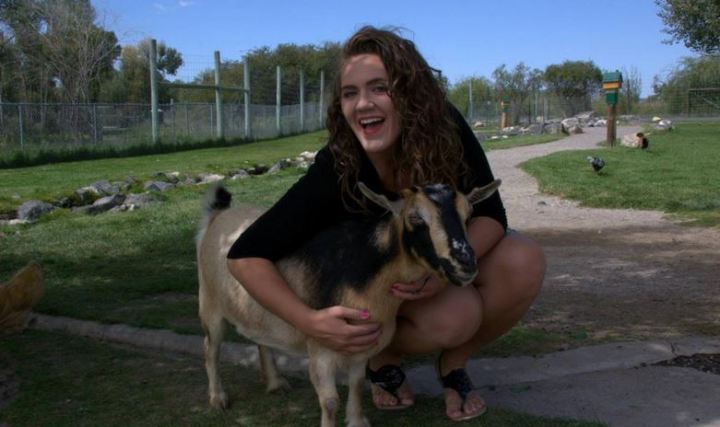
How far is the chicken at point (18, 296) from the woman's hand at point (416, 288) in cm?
169

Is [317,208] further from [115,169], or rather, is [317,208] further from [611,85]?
[611,85]

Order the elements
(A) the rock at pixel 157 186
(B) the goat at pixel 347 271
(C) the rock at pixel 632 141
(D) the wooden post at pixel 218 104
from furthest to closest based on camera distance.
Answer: (D) the wooden post at pixel 218 104, (C) the rock at pixel 632 141, (A) the rock at pixel 157 186, (B) the goat at pixel 347 271

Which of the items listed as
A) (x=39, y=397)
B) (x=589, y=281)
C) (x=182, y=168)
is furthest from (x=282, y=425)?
(x=182, y=168)

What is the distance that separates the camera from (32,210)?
32.5 ft

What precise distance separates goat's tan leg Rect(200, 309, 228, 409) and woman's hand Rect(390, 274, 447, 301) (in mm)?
1055

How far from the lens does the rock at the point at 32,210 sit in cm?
980

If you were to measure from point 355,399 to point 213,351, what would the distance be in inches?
29.9

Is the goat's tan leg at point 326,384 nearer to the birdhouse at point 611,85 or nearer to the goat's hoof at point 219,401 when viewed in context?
the goat's hoof at point 219,401

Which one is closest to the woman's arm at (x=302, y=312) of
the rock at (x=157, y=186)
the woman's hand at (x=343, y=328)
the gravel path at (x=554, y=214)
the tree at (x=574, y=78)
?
the woman's hand at (x=343, y=328)

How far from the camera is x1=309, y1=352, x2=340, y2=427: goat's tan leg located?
2.93 meters

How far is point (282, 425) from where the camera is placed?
3240 mm

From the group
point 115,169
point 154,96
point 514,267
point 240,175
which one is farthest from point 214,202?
point 154,96

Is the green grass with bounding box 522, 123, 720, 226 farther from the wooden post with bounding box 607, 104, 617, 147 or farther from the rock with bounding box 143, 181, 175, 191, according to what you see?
the rock with bounding box 143, 181, 175, 191

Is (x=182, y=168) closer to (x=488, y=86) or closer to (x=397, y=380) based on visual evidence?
(x=397, y=380)
